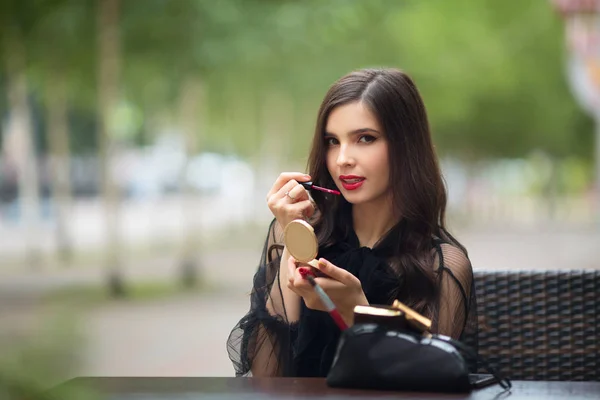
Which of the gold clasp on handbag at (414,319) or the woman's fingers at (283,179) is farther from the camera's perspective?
the woman's fingers at (283,179)

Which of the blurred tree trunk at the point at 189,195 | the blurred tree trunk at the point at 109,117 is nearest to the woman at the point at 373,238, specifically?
the blurred tree trunk at the point at 109,117

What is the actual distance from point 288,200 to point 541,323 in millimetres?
758

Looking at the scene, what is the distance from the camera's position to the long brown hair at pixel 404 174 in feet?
7.24

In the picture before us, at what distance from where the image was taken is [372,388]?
1673 millimetres

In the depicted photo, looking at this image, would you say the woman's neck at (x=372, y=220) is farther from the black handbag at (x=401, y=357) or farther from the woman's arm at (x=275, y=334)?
the black handbag at (x=401, y=357)

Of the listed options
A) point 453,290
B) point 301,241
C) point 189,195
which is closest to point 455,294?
point 453,290

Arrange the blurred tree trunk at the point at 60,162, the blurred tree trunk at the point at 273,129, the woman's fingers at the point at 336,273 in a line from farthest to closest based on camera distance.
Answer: the blurred tree trunk at the point at 273,129
the blurred tree trunk at the point at 60,162
the woman's fingers at the point at 336,273

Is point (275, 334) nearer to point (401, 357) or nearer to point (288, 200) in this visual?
point (288, 200)

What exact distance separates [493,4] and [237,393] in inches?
1237

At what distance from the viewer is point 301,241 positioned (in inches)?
69.0

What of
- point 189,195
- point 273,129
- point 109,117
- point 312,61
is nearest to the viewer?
point 109,117

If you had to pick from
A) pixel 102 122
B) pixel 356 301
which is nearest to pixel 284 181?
pixel 356 301

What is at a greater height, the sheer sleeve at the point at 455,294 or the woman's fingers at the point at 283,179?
the woman's fingers at the point at 283,179

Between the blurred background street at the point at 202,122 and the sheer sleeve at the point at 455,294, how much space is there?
399 millimetres
